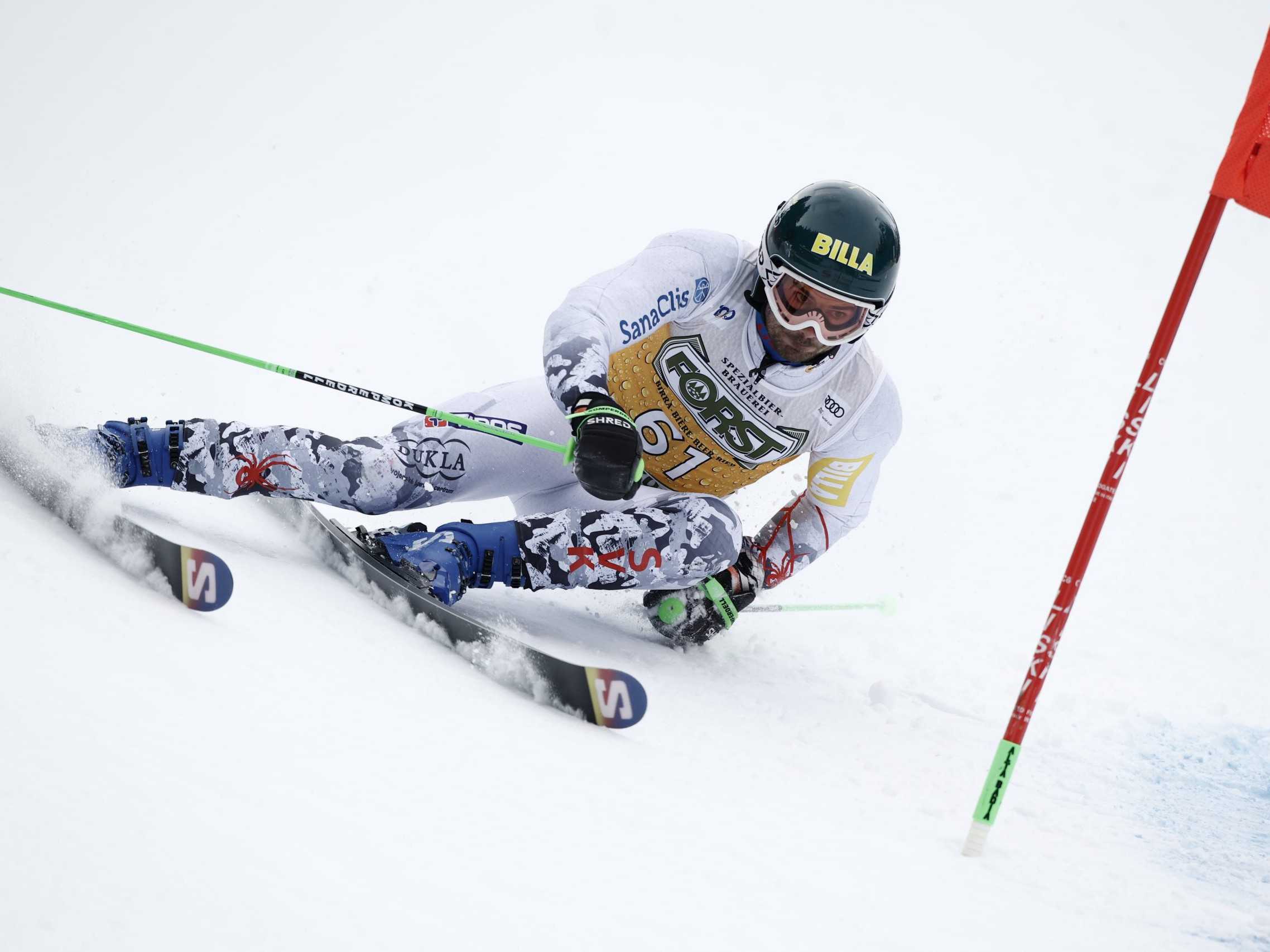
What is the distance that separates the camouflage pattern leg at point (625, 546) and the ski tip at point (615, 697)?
56 cm

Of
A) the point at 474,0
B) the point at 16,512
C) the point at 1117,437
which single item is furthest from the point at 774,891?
the point at 474,0

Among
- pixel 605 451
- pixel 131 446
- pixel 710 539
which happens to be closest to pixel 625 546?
pixel 710 539

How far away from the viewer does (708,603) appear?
11.0 feet

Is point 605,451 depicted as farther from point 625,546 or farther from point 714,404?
point 714,404

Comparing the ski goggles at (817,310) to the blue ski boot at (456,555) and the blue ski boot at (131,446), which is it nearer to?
the blue ski boot at (456,555)

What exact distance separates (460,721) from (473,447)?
1.23 meters

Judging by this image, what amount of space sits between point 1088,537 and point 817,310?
3.11 ft

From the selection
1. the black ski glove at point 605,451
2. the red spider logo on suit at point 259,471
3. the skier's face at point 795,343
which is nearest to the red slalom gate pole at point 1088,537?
the skier's face at point 795,343

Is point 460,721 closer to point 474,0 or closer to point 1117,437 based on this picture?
point 1117,437

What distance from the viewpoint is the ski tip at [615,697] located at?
7.76 feet

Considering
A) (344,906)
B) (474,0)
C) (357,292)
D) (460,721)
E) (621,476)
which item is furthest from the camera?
(474,0)

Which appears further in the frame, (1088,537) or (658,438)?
(658,438)

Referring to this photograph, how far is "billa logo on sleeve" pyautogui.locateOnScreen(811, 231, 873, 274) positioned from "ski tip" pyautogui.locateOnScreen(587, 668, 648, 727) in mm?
1234

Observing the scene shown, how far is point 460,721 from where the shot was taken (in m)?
2.01
